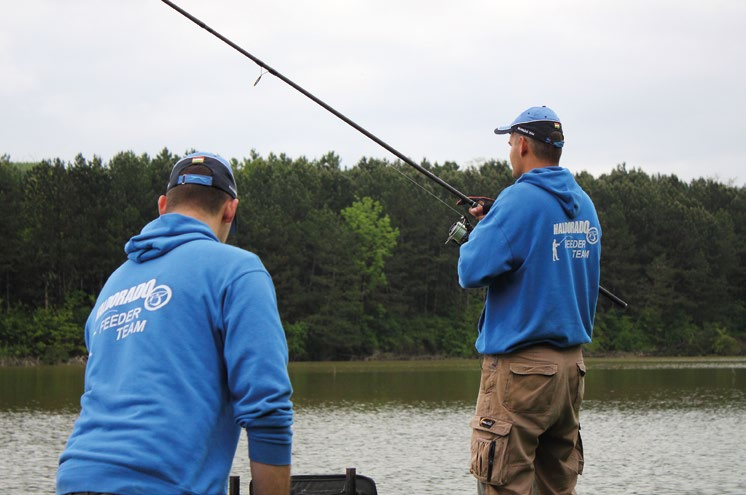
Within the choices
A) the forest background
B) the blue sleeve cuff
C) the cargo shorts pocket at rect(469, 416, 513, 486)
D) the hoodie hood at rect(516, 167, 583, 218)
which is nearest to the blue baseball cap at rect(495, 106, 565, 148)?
the hoodie hood at rect(516, 167, 583, 218)

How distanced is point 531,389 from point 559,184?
90 centimetres

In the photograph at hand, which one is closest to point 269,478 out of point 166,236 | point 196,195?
point 166,236

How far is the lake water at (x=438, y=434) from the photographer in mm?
13469

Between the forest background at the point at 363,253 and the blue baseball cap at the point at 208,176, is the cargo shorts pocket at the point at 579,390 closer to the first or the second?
the blue baseball cap at the point at 208,176

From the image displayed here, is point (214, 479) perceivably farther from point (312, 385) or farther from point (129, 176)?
point (129, 176)

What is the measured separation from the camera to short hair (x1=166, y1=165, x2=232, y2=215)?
9.32 ft

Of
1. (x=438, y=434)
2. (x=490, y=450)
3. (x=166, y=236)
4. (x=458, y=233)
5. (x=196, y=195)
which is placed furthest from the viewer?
(x=438, y=434)

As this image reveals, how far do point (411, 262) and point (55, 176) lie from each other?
977 inches

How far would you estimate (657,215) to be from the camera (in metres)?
74.2

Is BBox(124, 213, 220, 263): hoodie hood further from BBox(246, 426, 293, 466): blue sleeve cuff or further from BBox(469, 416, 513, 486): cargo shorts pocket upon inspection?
BBox(469, 416, 513, 486): cargo shorts pocket

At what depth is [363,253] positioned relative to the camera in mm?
68438

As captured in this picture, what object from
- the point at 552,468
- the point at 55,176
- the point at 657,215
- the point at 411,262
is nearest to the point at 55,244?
the point at 55,176

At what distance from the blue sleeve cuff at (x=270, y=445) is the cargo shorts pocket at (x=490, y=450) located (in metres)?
1.69

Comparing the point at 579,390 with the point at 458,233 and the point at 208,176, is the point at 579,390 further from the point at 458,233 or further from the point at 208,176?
the point at 208,176
